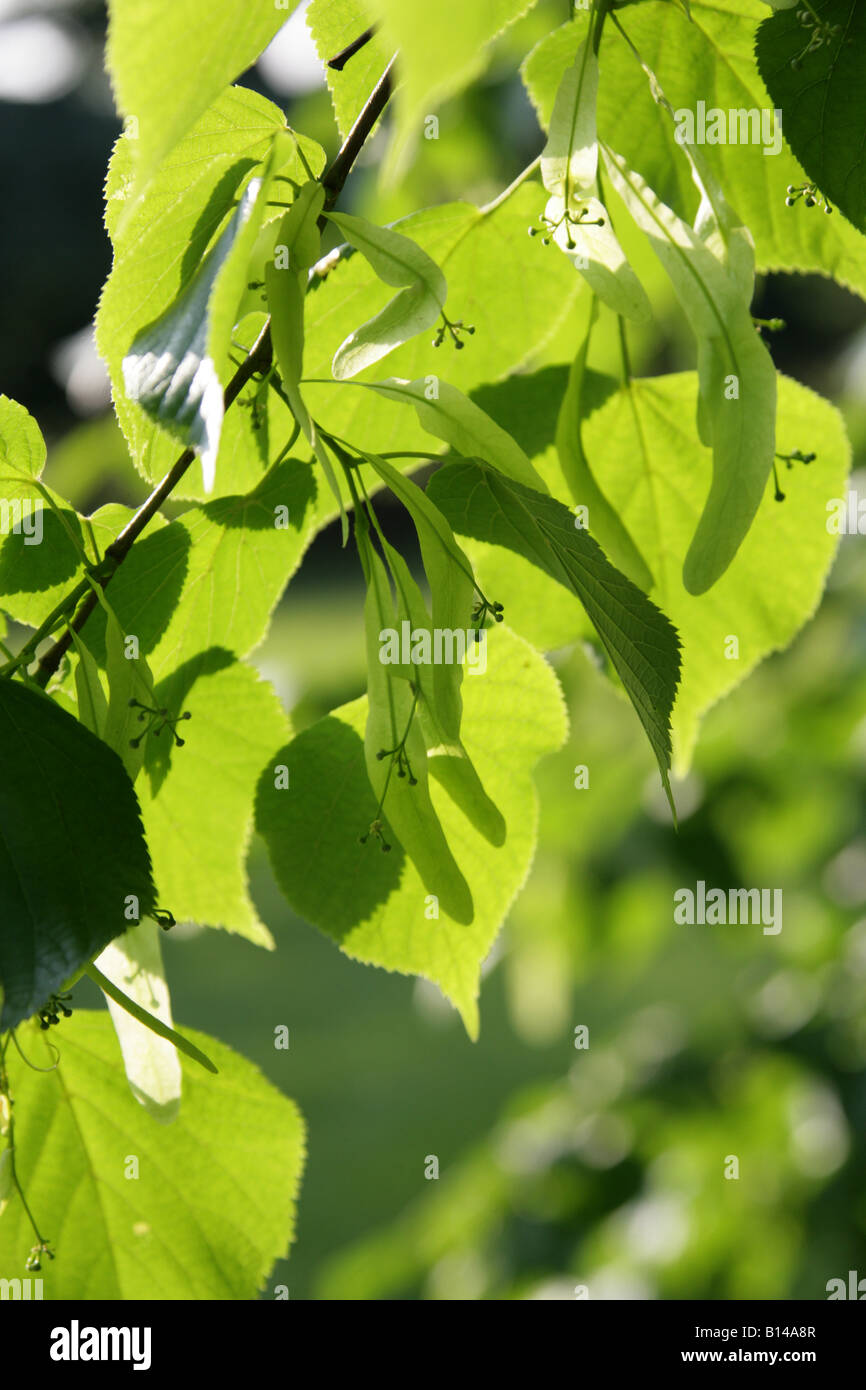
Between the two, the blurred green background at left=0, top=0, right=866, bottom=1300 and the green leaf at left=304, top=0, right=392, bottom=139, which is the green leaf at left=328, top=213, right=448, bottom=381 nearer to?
the green leaf at left=304, top=0, right=392, bottom=139

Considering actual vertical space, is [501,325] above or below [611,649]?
above

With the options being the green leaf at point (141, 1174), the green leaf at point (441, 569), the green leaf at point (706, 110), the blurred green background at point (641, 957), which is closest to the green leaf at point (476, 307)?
the green leaf at point (706, 110)

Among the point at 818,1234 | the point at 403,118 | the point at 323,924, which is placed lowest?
the point at 818,1234

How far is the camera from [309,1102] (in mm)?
4469

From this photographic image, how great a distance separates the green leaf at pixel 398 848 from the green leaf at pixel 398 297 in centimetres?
18

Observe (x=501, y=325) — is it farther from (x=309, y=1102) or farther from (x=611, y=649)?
(x=309, y=1102)

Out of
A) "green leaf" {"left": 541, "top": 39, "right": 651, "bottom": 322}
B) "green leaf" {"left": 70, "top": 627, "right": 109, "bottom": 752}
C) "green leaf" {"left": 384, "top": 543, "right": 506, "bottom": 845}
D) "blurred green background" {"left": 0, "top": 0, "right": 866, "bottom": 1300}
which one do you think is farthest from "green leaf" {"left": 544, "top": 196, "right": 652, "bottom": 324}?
"blurred green background" {"left": 0, "top": 0, "right": 866, "bottom": 1300}

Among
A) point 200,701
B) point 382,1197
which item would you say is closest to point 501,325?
point 200,701

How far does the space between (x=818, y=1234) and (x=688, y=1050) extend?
32 centimetres

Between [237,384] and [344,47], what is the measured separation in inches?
5.3

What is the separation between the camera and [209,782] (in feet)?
1.89

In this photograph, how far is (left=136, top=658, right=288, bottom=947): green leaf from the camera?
1.79 feet

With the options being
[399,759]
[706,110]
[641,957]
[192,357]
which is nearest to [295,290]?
[192,357]

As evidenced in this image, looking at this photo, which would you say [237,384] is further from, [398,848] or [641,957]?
[641,957]
